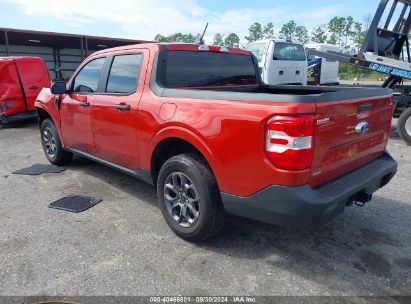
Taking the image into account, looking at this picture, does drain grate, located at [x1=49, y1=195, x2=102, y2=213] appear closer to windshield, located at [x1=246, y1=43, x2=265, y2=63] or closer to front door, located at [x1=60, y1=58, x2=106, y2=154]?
front door, located at [x1=60, y1=58, x2=106, y2=154]

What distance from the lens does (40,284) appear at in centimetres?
275

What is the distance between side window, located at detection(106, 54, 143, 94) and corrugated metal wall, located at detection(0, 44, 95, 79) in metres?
19.4

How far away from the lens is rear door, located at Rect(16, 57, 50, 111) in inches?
394

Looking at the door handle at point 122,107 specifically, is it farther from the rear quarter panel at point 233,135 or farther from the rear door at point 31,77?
the rear door at point 31,77

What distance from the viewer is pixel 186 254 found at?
3160 mm

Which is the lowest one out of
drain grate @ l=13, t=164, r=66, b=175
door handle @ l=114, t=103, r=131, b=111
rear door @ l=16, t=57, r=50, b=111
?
drain grate @ l=13, t=164, r=66, b=175

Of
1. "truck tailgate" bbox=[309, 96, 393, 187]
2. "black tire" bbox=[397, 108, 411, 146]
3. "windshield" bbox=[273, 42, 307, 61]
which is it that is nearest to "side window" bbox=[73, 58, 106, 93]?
"truck tailgate" bbox=[309, 96, 393, 187]

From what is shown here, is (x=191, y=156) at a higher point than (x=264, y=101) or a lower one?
lower

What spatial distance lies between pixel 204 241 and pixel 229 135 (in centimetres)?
115

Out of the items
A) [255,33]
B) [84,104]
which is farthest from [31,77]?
[255,33]

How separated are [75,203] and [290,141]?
2973 mm

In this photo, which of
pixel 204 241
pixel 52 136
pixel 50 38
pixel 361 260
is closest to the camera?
pixel 361 260

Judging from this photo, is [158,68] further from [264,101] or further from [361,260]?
[361,260]

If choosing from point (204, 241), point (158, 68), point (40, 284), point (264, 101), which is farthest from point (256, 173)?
point (40, 284)
